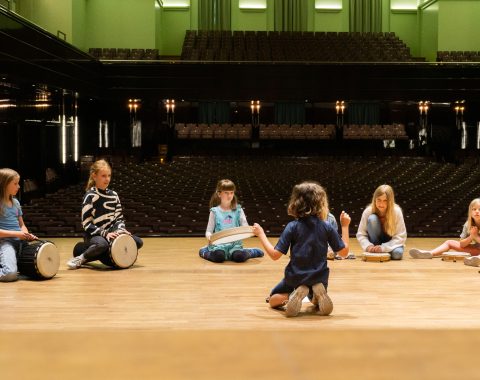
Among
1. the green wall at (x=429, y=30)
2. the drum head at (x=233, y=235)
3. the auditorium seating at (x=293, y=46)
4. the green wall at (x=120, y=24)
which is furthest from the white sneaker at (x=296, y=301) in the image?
the green wall at (x=429, y=30)

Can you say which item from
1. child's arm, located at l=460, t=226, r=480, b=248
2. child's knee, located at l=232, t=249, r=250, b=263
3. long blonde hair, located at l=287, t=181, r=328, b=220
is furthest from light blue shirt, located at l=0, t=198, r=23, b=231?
child's arm, located at l=460, t=226, r=480, b=248

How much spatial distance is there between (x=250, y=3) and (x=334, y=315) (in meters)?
23.2

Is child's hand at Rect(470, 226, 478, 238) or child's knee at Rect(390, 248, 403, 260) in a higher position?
child's hand at Rect(470, 226, 478, 238)

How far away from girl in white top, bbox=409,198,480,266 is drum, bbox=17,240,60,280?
4.03m

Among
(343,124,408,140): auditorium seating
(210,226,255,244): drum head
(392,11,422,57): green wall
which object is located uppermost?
(392,11,422,57): green wall

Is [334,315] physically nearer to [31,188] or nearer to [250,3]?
[31,188]

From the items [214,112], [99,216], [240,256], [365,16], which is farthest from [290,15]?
[99,216]

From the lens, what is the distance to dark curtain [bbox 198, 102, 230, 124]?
23.5 m

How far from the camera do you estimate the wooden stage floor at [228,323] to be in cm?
219

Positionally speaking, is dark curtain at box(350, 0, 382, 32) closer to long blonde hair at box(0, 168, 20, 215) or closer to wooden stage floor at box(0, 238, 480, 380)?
wooden stage floor at box(0, 238, 480, 380)

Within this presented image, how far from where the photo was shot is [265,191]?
14320mm

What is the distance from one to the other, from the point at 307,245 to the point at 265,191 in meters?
9.64

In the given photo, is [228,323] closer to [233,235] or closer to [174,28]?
[233,235]

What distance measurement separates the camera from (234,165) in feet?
63.0
